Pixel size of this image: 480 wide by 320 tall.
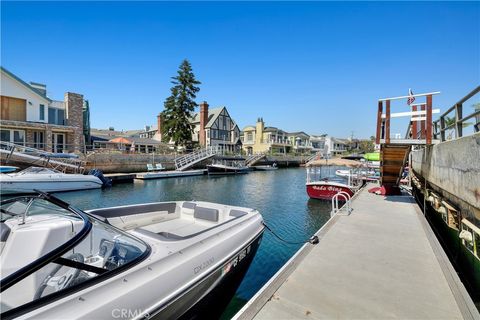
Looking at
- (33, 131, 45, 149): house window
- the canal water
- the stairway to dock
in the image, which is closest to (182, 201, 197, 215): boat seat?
the canal water

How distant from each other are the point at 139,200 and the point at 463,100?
545 inches

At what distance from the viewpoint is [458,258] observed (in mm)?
5266

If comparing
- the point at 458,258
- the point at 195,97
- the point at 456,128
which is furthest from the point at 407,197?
the point at 195,97

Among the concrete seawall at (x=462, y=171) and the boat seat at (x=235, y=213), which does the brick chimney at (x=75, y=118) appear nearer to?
the boat seat at (x=235, y=213)

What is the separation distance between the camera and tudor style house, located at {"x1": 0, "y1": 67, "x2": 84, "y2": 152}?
21266 mm

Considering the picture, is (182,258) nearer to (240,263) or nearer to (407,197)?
(240,263)

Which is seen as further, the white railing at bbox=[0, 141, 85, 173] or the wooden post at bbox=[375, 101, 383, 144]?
the white railing at bbox=[0, 141, 85, 173]

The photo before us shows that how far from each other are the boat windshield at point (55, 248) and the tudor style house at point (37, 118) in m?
23.0

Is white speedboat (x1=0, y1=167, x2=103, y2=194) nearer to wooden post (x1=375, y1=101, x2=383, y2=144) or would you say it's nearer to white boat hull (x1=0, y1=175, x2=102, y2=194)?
white boat hull (x1=0, y1=175, x2=102, y2=194)

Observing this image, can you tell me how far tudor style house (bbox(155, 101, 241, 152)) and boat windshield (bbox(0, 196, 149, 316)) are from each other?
39.6 m

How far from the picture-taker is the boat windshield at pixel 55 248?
193 centimetres

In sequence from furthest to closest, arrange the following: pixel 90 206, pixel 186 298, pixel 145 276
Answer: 1. pixel 90 206
2. pixel 186 298
3. pixel 145 276

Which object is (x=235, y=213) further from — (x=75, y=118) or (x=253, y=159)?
A: (x=253, y=159)

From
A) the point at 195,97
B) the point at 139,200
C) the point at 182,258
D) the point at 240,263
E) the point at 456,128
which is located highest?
the point at 195,97
